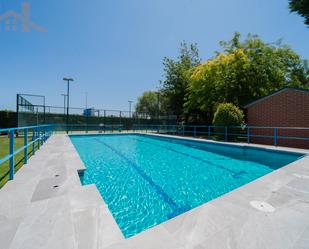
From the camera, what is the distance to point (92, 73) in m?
18.2

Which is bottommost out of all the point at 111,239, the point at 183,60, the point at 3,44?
the point at 111,239

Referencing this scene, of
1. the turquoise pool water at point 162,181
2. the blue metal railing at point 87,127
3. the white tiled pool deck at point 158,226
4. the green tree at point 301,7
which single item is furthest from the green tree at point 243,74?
the white tiled pool deck at point 158,226

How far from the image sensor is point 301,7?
20.8ft

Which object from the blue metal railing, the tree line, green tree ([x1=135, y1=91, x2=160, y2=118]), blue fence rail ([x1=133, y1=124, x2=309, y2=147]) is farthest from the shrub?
green tree ([x1=135, y1=91, x2=160, y2=118])

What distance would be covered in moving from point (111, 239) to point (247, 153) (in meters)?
7.01

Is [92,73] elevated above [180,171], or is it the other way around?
[92,73]

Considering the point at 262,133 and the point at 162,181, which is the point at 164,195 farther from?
the point at 262,133

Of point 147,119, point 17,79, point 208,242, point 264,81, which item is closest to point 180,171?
point 208,242

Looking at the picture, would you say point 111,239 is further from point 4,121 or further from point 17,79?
point 17,79

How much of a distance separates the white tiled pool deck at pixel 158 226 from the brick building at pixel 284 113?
6437mm

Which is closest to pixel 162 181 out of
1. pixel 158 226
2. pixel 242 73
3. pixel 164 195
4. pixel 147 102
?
pixel 164 195

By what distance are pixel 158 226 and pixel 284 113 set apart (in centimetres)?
935

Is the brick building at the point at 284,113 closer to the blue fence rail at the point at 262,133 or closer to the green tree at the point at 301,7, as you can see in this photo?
the blue fence rail at the point at 262,133

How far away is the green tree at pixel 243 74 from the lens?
1229 centimetres
